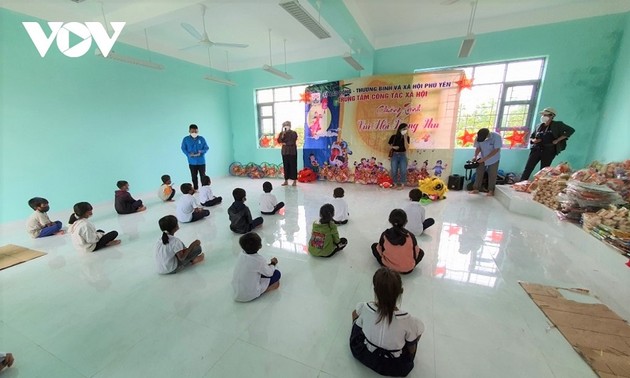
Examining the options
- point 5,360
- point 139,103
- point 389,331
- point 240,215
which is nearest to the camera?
point 389,331

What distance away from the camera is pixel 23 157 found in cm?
367

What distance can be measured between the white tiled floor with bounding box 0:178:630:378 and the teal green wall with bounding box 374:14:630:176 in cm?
298

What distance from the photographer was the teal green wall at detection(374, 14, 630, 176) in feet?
13.9

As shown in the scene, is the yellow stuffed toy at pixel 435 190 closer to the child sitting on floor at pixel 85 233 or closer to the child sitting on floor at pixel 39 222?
the child sitting on floor at pixel 85 233

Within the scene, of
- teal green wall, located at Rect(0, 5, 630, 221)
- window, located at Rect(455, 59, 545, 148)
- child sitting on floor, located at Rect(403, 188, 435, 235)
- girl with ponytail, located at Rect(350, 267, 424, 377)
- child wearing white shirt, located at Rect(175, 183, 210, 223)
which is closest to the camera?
girl with ponytail, located at Rect(350, 267, 424, 377)

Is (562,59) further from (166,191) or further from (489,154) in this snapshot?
(166,191)

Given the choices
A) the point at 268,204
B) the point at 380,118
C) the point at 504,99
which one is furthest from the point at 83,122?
the point at 504,99

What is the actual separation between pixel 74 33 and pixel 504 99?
8436 millimetres

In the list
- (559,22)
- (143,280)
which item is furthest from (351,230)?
(559,22)

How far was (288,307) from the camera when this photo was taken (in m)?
1.77

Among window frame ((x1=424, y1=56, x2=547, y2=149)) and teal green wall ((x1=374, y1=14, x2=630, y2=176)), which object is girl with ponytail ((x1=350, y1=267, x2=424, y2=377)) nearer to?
window frame ((x1=424, y1=56, x2=547, y2=149))

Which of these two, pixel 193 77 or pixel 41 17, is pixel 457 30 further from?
pixel 41 17

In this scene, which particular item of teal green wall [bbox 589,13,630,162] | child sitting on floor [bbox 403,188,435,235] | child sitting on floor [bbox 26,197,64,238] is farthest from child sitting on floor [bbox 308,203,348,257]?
teal green wall [bbox 589,13,630,162]

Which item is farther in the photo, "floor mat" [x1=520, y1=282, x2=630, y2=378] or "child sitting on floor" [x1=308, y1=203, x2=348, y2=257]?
"child sitting on floor" [x1=308, y1=203, x2=348, y2=257]
